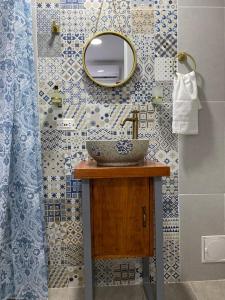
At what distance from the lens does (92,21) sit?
160 cm

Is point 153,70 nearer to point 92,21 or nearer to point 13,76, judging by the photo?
point 92,21

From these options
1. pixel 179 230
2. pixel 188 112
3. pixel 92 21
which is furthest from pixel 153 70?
pixel 179 230

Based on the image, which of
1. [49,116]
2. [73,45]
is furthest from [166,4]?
[49,116]

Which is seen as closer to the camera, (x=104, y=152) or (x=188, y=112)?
(x=104, y=152)

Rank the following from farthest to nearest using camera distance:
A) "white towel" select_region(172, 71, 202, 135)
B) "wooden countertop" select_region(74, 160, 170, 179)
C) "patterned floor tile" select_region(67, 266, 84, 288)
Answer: "patterned floor tile" select_region(67, 266, 84, 288) → "white towel" select_region(172, 71, 202, 135) → "wooden countertop" select_region(74, 160, 170, 179)

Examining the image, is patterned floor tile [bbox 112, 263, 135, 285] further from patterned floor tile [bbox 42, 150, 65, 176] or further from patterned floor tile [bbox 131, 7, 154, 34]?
patterned floor tile [bbox 131, 7, 154, 34]

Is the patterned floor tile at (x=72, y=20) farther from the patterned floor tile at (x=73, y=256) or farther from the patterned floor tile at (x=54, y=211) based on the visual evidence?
the patterned floor tile at (x=73, y=256)

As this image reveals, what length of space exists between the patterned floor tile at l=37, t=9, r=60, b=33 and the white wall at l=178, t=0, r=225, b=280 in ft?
2.46

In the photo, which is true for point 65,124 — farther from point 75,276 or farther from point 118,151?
point 75,276

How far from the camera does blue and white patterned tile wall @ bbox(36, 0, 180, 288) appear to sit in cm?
160

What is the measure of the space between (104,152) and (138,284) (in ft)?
3.10

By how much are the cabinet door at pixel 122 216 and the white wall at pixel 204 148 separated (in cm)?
48

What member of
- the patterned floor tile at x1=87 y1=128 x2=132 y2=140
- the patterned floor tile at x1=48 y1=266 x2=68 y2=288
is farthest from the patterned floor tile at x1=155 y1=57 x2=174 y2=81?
the patterned floor tile at x1=48 y1=266 x2=68 y2=288

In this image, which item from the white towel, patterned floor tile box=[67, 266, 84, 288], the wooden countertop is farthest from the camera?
patterned floor tile box=[67, 266, 84, 288]
